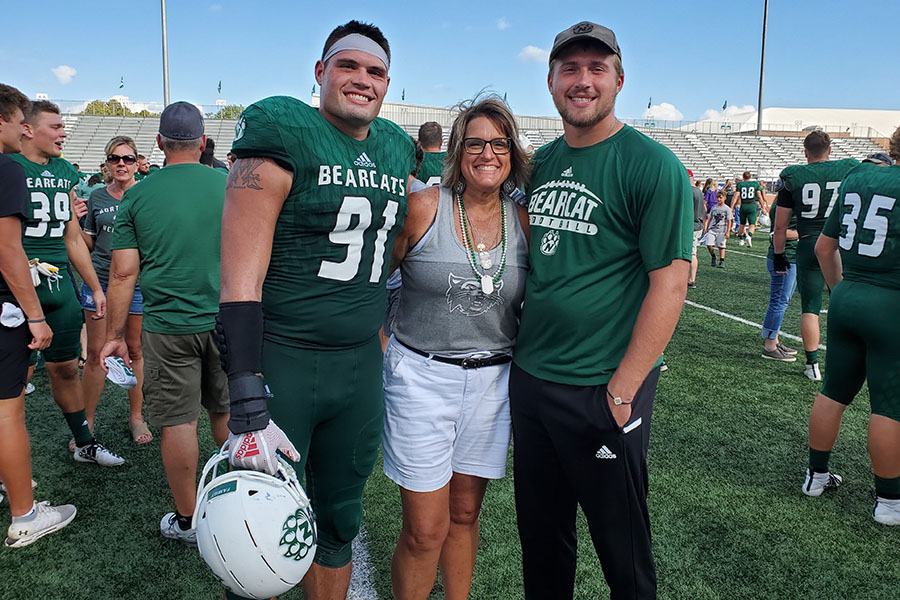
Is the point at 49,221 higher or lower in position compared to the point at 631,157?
lower

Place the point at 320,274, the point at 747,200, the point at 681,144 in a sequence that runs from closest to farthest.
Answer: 1. the point at 320,274
2. the point at 747,200
3. the point at 681,144

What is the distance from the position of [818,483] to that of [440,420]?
2717mm

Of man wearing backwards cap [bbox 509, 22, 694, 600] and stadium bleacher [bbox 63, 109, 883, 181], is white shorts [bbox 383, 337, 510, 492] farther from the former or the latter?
stadium bleacher [bbox 63, 109, 883, 181]

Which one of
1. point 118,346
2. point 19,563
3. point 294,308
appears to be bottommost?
point 19,563

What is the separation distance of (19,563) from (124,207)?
5.85 ft

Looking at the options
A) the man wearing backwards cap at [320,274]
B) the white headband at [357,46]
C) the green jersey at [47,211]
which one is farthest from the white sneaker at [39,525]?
the white headband at [357,46]

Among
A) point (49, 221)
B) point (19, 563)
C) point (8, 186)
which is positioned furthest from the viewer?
point (49, 221)

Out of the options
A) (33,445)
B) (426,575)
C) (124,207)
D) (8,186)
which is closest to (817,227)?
(426,575)

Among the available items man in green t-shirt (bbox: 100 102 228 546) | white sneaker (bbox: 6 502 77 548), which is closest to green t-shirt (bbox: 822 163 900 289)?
man in green t-shirt (bbox: 100 102 228 546)

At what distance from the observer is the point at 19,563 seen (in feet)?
9.34

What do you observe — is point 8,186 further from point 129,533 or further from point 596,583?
point 596,583

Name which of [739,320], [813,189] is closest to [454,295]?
[813,189]

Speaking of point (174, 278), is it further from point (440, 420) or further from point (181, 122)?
point (440, 420)

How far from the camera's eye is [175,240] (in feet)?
9.50
